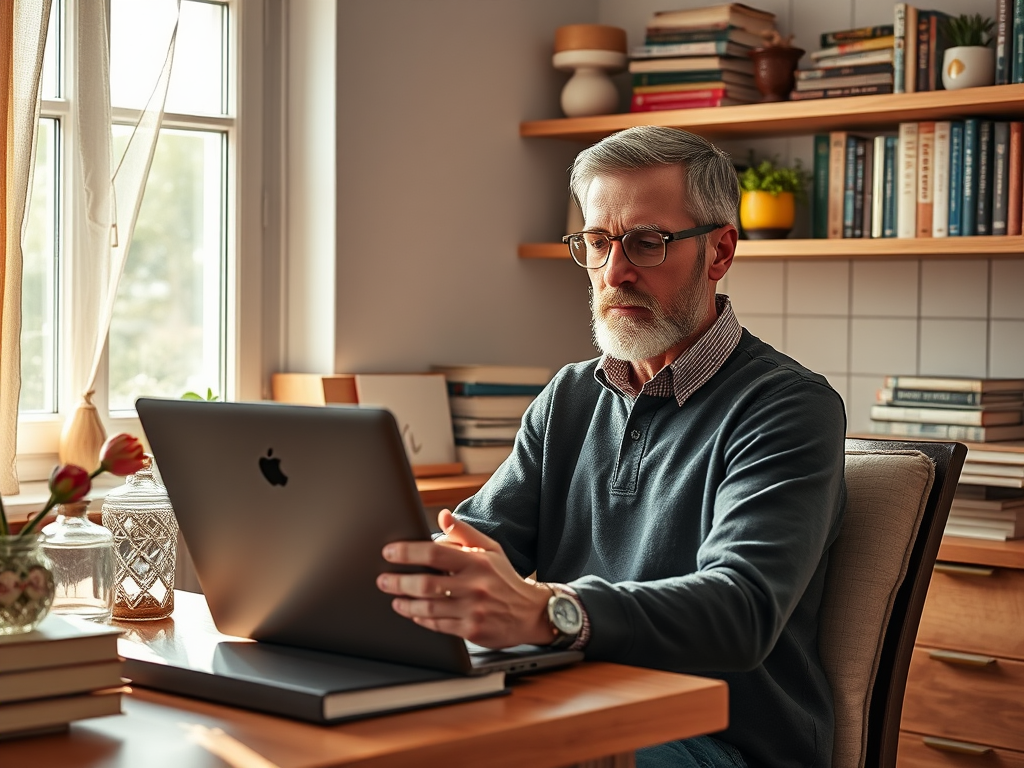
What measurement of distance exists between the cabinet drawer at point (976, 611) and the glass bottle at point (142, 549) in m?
1.75

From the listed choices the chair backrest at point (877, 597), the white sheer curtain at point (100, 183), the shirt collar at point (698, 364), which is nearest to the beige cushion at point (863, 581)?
the chair backrest at point (877, 597)

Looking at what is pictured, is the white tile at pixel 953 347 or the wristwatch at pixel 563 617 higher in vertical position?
the white tile at pixel 953 347

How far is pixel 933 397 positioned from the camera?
305cm

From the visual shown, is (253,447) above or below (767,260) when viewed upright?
below

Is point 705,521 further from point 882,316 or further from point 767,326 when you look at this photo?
point 767,326

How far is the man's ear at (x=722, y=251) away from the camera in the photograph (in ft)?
6.39

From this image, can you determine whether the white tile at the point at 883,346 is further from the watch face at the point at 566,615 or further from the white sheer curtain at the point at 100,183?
the watch face at the point at 566,615

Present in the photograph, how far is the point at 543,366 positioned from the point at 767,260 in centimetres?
69

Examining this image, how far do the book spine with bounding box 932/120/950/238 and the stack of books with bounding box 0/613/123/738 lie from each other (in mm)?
2352

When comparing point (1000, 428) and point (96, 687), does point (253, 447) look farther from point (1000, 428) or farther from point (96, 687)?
point (1000, 428)

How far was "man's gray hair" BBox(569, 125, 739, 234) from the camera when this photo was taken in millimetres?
1876

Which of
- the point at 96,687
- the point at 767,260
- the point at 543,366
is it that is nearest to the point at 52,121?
the point at 543,366

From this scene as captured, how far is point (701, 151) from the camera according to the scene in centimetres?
189

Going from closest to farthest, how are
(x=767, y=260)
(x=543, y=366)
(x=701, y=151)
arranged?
(x=701, y=151) < (x=767, y=260) < (x=543, y=366)
